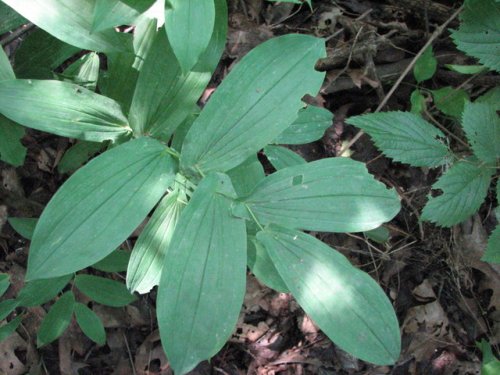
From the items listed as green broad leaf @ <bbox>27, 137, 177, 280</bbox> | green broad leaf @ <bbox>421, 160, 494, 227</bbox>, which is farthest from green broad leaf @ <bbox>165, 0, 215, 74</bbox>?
green broad leaf @ <bbox>421, 160, 494, 227</bbox>

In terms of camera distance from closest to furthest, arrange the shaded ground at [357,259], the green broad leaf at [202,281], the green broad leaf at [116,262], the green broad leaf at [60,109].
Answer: the green broad leaf at [202,281] → the green broad leaf at [60,109] → the green broad leaf at [116,262] → the shaded ground at [357,259]

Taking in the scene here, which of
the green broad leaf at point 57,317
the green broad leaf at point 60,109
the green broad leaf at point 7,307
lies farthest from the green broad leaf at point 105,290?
the green broad leaf at point 60,109

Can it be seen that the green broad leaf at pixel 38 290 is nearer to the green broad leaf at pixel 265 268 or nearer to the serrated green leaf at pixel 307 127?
the green broad leaf at pixel 265 268

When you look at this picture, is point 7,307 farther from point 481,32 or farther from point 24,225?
point 481,32

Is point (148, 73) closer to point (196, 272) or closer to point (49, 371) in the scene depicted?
point (196, 272)

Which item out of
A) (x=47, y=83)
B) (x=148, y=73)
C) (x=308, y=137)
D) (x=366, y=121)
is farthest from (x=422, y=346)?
(x=47, y=83)

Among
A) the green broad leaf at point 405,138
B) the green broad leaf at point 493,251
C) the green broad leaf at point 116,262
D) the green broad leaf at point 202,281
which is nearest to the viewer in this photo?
the green broad leaf at point 202,281

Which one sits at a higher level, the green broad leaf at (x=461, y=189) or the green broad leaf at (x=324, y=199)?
the green broad leaf at (x=324, y=199)

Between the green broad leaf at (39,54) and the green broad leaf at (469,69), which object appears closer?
the green broad leaf at (39,54)
